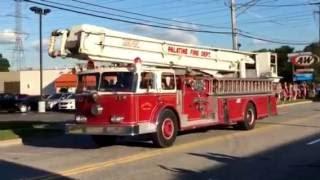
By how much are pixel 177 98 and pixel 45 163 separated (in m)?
5.13

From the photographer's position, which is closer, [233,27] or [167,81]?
[167,81]

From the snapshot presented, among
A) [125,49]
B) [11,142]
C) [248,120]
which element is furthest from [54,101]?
[125,49]

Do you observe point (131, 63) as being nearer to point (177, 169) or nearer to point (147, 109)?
point (147, 109)

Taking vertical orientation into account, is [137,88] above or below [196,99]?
above

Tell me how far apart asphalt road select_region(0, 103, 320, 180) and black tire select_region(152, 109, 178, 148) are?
29 centimetres

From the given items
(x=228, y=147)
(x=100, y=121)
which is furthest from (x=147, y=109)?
(x=228, y=147)

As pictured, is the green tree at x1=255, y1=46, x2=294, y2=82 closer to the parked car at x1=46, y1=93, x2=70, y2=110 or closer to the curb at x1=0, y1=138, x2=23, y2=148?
the parked car at x1=46, y1=93, x2=70, y2=110

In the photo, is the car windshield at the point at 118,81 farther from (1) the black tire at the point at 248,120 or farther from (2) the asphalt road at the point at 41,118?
(2) the asphalt road at the point at 41,118

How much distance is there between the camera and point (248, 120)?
75.5 ft

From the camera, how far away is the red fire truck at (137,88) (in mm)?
16875

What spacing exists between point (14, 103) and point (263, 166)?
4299 cm

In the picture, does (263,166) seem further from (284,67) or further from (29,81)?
(284,67)

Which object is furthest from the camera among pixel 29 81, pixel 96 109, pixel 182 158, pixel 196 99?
pixel 29 81

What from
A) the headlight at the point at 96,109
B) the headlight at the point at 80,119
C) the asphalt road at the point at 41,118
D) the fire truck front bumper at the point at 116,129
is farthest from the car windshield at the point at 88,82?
the asphalt road at the point at 41,118
